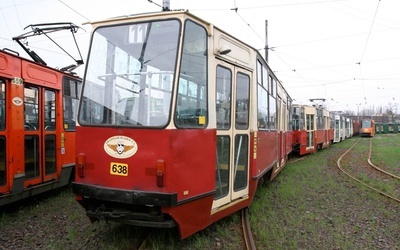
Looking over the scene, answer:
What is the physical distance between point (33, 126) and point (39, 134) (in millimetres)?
231

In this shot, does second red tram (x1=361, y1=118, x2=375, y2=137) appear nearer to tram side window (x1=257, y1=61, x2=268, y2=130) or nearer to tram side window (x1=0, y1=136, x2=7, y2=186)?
tram side window (x1=257, y1=61, x2=268, y2=130)

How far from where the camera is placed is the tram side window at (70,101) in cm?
734

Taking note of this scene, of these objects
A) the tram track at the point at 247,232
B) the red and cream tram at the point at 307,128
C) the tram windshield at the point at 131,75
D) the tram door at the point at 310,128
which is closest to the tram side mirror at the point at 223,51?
the tram windshield at the point at 131,75

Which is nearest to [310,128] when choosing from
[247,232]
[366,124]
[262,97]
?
[262,97]

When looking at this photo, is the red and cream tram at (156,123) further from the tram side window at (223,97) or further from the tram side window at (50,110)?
the tram side window at (50,110)

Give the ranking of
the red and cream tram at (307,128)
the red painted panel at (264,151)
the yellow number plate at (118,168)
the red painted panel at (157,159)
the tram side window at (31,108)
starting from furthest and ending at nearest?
1. the red and cream tram at (307,128)
2. the tram side window at (31,108)
3. the red painted panel at (264,151)
4. the yellow number plate at (118,168)
5. the red painted panel at (157,159)

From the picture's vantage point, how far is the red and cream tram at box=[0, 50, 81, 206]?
5.48 m

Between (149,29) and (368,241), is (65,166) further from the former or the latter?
(368,241)

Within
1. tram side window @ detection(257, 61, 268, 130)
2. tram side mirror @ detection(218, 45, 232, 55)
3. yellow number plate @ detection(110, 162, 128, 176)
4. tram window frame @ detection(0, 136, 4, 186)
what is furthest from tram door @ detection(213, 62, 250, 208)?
tram window frame @ detection(0, 136, 4, 186)

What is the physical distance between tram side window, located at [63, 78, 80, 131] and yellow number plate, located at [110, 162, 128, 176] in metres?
3.72

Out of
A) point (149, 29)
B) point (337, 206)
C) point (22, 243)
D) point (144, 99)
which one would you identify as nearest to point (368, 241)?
point (337, 206)

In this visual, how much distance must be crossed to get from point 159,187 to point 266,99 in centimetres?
394

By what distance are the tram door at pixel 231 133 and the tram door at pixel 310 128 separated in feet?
43.9

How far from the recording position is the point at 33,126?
6188 mm
